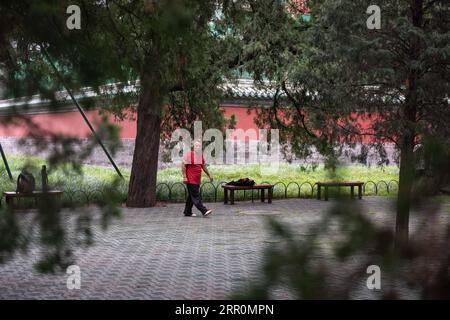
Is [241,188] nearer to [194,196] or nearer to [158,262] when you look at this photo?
[194,196]

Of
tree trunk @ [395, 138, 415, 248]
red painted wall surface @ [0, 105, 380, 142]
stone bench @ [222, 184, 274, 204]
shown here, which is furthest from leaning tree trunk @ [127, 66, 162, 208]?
tree trunk @ [395, 138, 415, 248]

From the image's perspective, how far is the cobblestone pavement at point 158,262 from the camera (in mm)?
7926

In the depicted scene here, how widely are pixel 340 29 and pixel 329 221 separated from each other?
28.8 ft

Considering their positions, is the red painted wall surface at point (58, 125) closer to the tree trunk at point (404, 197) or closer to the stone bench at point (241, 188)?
the tree trunk at point (404, 197)

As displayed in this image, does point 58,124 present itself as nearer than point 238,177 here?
Yes

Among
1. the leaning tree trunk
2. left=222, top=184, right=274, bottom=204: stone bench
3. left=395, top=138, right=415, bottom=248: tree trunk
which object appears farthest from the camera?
left=222, top=184, right=274, bottom=204: stone bench

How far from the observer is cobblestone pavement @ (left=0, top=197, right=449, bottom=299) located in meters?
7.93

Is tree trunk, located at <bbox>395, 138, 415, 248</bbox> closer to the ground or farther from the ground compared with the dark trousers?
farther from the ground

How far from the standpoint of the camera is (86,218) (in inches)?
236

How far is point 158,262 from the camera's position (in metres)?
10.3

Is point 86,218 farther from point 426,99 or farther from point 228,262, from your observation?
point 426,99

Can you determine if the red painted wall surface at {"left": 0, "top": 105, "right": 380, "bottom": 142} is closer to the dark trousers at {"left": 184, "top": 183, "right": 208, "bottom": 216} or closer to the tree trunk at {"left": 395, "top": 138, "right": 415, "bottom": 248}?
the tree trunk at {"left": 395, "top": 138, "right": 415, "bottom": 248}

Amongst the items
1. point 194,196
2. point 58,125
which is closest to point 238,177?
point 194,196
